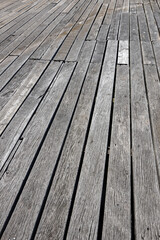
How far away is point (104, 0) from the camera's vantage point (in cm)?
505

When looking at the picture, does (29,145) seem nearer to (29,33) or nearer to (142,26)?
(29,33)

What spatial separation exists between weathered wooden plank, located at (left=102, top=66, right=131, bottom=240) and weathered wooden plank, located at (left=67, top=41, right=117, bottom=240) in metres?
0.05

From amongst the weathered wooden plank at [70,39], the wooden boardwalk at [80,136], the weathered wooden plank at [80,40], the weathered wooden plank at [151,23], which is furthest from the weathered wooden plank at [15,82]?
the weathered wooden plank at [151,23]

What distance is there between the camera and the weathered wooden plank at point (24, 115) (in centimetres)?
159

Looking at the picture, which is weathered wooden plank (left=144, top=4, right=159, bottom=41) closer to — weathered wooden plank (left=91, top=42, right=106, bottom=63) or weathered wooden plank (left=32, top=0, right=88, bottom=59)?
weathered wooden plank (left=91, top=42, right=106, bottom=63)

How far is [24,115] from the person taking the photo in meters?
1.87

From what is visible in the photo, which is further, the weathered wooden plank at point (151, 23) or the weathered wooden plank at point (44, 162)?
the weathered wooden plank at point (151, 23)

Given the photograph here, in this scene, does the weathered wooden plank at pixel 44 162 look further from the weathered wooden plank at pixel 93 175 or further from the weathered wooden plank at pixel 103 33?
the weathered wooden plank at pixel 103 33

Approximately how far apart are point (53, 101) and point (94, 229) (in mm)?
1150

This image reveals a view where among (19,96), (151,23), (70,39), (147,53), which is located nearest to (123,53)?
(147,53)

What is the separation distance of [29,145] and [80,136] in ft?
1.15

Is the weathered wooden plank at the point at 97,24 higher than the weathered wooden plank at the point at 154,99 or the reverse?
higher

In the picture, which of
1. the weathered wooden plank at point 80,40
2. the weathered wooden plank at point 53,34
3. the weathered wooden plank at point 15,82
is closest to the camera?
the weathered wooden plank at point 15,82

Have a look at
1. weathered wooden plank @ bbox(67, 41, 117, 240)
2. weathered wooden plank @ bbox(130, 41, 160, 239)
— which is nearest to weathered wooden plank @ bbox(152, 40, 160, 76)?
weathered wooden plank @ bbox(130, 41, 160, 239)
